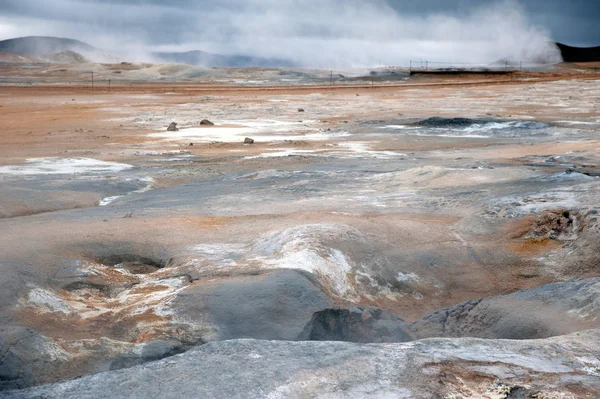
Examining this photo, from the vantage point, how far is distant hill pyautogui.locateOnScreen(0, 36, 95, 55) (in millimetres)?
126250

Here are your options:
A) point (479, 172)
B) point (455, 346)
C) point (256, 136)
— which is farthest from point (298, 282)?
point (256, 136)

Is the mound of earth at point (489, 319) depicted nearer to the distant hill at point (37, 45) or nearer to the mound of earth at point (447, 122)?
the mound of earth at point (447, 122)

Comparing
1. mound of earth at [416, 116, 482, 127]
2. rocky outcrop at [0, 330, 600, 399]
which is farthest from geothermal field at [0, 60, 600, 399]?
mound of earth at [416, 116, 482, 127]

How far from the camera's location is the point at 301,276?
4766mm

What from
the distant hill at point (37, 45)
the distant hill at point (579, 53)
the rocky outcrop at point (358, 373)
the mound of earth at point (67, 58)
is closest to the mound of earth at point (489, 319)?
the rocky outcrop at point (358, 373)

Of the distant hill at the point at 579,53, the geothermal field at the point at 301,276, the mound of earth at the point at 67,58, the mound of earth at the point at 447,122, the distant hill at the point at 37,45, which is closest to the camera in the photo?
the geothermal field at the point at 301,276

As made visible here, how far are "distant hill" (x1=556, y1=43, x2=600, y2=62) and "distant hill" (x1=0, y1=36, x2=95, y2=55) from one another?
255ft

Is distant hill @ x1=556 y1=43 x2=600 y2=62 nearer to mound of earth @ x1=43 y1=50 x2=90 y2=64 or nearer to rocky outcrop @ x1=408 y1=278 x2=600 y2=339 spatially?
mound of earth @ x1=43 y1=50 x2=90 y2=64

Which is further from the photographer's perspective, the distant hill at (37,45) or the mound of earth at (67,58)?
the distant hill at (37,45)

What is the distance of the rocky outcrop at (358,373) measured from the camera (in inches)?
117

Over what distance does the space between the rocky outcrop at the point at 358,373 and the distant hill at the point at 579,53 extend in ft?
247

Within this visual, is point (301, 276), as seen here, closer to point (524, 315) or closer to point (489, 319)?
point (489, 319)

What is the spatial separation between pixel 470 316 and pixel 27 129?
14.5 metres

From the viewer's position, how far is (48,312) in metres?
4.38
